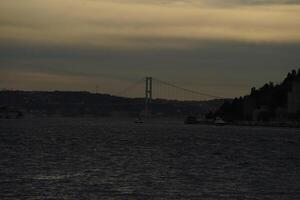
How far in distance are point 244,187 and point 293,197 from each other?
12.0 feet

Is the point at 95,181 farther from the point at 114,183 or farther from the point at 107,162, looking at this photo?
the point at 107,162

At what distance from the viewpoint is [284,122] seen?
200 metres

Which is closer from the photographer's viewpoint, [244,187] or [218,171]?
[244,187]

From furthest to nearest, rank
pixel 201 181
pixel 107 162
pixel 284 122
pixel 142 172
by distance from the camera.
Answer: pixel 284 122 < pixel 107 162 < pixel 142 172 < pixel 201 181

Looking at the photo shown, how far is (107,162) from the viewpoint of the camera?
154ft

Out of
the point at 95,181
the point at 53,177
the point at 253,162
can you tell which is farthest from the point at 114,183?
the point at 253,162

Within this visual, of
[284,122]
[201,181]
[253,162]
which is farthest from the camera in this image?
[284,122]

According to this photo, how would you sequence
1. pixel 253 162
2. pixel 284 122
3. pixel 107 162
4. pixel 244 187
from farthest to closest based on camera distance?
pixel 284 122
pixel 253 162
pixel 107 162
pixel 244 187

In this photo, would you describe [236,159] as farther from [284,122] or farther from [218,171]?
[284,122]

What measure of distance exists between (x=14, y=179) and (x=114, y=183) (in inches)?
175

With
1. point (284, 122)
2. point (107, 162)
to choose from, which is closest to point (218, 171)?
point (107, 162)

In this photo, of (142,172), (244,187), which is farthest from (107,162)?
(244,187)

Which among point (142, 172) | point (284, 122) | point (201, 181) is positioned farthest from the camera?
point (284, 122)

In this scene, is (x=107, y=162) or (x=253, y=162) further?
(x=253, y=162)
